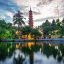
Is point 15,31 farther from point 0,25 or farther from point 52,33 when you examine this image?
point 52,33

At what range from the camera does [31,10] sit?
56.9 m

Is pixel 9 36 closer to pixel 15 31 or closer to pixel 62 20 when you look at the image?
pixel 15 31

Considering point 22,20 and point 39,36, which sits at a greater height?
point 22,20

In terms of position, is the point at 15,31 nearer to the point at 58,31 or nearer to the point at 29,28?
the point at 29,28

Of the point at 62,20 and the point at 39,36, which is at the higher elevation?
the point at 62,20

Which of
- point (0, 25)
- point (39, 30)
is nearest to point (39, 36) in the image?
point (39, 30)

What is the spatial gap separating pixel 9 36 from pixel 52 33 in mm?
12210

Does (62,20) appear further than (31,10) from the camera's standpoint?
No

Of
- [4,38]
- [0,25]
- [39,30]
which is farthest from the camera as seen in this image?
[39,30]

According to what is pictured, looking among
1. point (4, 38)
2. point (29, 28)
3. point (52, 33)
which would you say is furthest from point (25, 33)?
point (4, 38)

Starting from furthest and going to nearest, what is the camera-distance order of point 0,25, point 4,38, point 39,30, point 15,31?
1. point 39,30
2. point 15,31
3. point 0,25
4. point 4,38

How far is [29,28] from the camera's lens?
5347 centimetres

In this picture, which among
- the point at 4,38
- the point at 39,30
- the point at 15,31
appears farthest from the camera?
the point at 39,30

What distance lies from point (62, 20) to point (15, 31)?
400 inches
